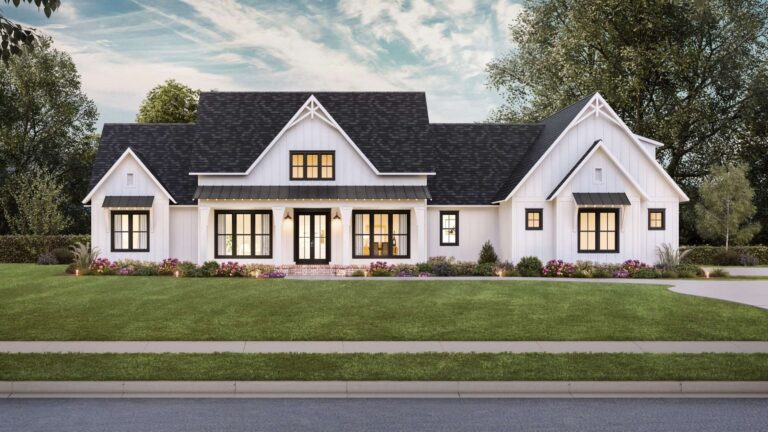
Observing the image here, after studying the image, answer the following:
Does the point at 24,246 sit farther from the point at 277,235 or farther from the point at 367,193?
the point at 367,193

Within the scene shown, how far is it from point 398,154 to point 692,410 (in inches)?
926

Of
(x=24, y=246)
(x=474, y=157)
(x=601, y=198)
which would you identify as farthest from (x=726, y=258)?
(x=24, y=246)

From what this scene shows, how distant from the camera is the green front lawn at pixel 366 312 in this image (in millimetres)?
13797

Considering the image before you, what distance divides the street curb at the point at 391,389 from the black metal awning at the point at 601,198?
1901 cm

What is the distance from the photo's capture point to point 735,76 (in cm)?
4131

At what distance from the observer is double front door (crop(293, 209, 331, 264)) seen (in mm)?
31078

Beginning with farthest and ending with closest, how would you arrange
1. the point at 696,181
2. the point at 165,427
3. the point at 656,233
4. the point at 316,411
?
the point at 696,181 < the point at 656,233 < the point at 316,411 < the point at 165,427

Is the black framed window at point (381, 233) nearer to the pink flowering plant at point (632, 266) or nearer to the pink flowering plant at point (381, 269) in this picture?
the pink flowering plant at point (381, 269)

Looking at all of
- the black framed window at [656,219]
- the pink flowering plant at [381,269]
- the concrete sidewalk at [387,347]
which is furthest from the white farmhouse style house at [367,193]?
the concrete sidewalk at [387,347]

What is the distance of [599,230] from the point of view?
2931 cm

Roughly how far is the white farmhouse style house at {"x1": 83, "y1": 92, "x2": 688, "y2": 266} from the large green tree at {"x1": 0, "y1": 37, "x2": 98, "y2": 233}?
1835 cm

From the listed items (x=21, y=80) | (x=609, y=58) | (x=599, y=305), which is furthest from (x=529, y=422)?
(x=21, y=80)

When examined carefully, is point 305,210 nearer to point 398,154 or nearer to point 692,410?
point 398,154

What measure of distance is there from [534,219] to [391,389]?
21.0 metres
